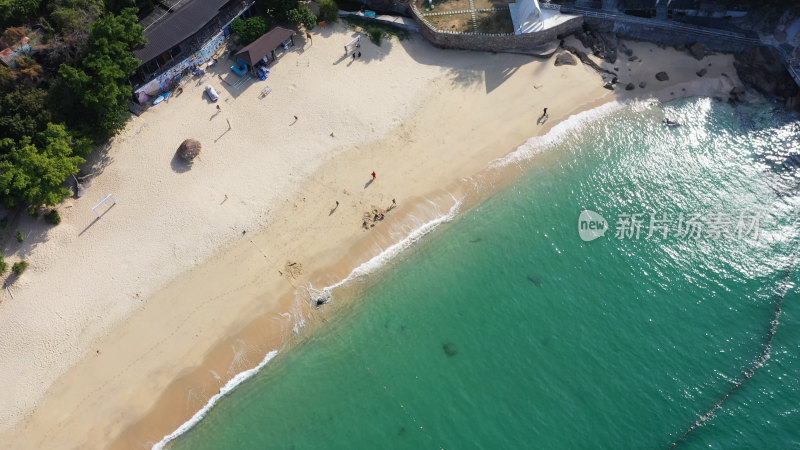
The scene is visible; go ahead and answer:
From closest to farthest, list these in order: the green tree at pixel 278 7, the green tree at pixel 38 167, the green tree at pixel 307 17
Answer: the green tree at pixel 38 167 → the green tree at pixel 278 7 → the green tree at pixel 307 17

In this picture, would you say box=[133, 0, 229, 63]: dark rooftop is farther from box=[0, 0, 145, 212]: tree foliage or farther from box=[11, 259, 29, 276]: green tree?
box=[11, 259, 29, 276]: green tree

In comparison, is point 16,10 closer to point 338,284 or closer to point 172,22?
point 172,22

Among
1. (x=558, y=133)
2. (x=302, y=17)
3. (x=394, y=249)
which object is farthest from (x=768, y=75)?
(x=302, y=17)

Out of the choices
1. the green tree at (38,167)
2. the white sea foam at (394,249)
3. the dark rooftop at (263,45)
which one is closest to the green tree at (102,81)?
the green tree at (38,167)

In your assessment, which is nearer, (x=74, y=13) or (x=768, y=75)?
(x=74, y=13)

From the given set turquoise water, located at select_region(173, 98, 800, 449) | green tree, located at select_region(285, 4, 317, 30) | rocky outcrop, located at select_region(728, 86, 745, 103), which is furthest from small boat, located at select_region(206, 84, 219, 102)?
rocky outcrop, located at select_region(728, 86, 745, 103)

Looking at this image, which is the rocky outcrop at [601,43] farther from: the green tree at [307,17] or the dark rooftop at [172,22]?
the dark rooftop at [172,22]
